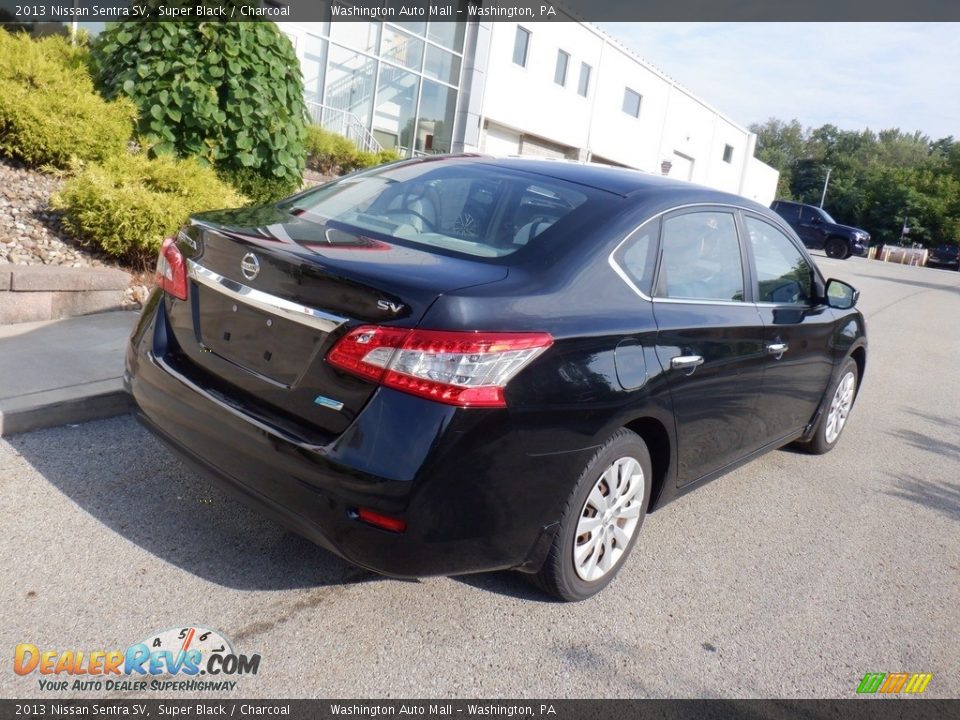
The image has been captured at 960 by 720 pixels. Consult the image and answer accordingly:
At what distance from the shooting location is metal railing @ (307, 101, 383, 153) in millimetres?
18406

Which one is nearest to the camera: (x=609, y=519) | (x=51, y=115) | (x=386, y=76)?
(x=609, y=519)

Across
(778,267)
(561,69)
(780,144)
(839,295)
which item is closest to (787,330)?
(778,267)

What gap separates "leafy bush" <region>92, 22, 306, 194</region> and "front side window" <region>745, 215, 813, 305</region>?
496 centimetres

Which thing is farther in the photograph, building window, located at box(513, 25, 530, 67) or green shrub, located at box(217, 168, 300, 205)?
building window, located at box(513, 25, 530, 67)

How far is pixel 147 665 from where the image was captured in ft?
8.32

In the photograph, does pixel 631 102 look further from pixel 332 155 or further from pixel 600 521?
pixel 600 521

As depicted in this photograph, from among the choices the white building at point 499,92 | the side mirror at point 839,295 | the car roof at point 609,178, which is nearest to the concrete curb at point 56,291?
the car roof at point 609,178

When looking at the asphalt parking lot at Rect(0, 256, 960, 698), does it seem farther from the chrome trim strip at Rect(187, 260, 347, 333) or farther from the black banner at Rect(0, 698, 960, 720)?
the chrome trim strip at Rect(187, 260, 347, 333)

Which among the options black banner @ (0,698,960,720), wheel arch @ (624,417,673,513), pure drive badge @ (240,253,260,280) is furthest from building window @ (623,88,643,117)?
black banner @ (0,698,960,720)

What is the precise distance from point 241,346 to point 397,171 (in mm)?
1387

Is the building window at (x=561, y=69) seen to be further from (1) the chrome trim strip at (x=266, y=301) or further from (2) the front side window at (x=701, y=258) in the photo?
(1) the chrome trim strip at (x=266, y=301)

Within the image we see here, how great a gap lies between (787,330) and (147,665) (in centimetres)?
333

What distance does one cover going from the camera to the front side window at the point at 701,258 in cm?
346

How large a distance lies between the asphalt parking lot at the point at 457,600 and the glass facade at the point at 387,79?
15.0 meters
